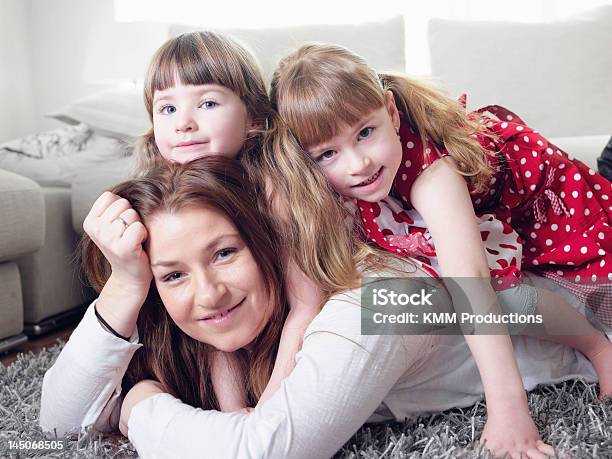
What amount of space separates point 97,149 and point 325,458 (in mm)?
1593

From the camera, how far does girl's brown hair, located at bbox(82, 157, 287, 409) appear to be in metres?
0.99

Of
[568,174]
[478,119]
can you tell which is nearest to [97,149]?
[478,119]

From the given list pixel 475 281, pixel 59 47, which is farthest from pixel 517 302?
pixel 59 47

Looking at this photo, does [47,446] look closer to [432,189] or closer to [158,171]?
[158,171]

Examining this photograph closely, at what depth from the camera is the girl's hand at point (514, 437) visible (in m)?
0.84

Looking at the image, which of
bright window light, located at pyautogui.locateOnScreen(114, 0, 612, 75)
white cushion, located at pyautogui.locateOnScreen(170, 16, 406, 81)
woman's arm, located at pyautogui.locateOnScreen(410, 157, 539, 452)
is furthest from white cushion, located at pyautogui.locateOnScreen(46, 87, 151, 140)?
woman's arm, located at pyautogui.locateOnScreen(410, 157, 539, 452)

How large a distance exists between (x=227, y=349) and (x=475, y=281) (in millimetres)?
364

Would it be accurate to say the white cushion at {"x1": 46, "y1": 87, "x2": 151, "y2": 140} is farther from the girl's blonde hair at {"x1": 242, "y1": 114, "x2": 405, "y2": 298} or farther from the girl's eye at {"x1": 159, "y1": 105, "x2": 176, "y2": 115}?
the girl's blonde hair at {"x1": 242, "y1": 114, "x2": 405, "y2": 298}

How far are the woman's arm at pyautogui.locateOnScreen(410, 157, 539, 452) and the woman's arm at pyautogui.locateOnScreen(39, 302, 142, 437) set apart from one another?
467 millimetres

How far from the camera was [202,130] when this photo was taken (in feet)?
3.59

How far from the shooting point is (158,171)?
1066 mm

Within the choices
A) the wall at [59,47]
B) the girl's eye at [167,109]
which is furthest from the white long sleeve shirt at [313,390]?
the wall at [59,47]

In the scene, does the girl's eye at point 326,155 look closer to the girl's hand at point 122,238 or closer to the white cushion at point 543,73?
the girl's hand at point 122,238

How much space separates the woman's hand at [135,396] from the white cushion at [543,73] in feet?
4.93
